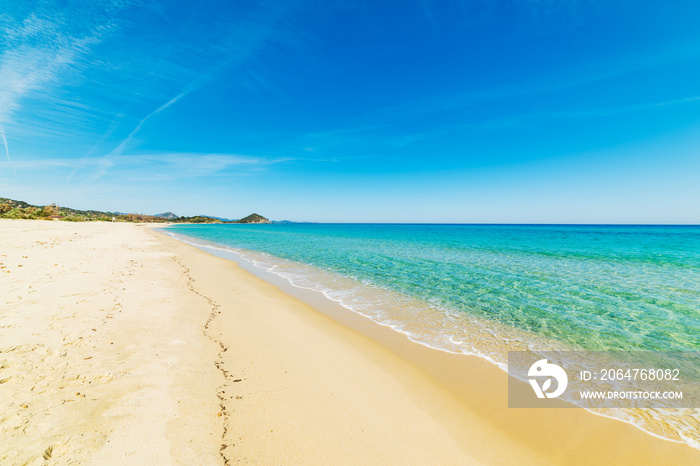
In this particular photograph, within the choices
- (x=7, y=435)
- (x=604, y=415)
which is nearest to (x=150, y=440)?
(x=7, y=435)

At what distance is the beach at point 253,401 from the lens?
11.4 feet

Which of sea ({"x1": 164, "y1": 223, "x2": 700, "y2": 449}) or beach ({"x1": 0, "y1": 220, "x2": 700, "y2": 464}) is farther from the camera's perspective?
sea ({"x1": 164, "y1": 223, "x2": 700, "y2": 449})

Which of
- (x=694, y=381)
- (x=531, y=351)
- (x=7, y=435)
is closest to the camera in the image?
(x=7, y=435)

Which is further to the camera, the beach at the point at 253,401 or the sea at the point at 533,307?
the sea at the point at 533,307

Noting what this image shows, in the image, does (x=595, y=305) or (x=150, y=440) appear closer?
(x=150, y=440)

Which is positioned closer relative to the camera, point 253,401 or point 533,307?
point 253,401

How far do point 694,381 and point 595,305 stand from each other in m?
5.60

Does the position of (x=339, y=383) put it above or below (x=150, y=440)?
below

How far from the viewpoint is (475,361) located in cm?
654

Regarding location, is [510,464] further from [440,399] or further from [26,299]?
[26,299]

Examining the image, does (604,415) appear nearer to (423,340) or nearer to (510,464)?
(510,464)

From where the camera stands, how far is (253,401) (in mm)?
4473

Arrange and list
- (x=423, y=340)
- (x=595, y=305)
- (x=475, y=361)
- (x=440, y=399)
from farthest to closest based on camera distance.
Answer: (x=595, y=305), (x=423, y=340), (x=475, y=361), (x=440, y=399)

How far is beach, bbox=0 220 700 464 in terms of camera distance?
11.4 ft
